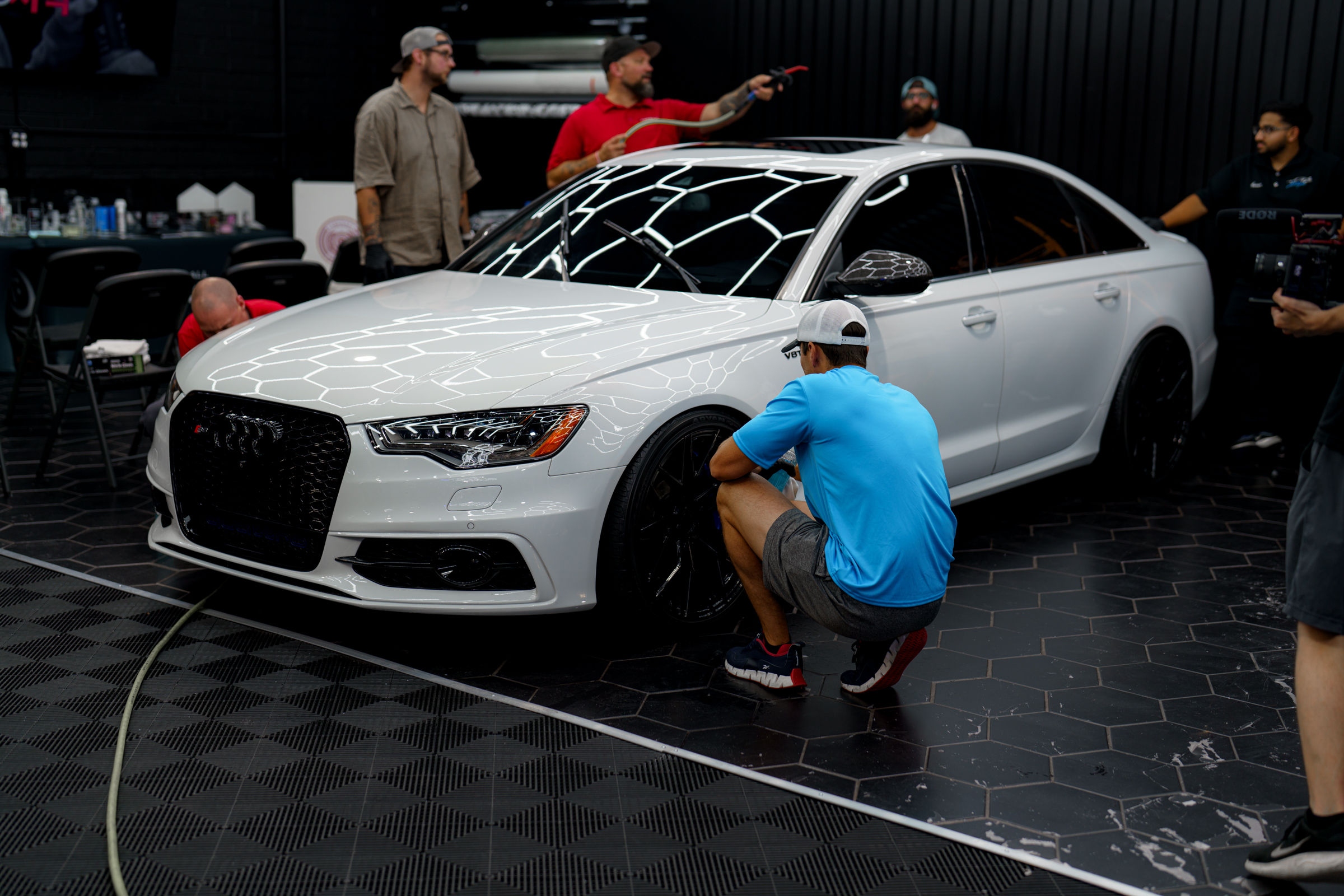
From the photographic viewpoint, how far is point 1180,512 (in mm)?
5684

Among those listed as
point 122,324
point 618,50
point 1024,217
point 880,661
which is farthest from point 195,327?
point 1024,217

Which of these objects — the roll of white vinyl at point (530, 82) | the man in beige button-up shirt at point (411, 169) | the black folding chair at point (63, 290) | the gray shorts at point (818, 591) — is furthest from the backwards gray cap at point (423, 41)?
the gray shorts at point (818, 591)

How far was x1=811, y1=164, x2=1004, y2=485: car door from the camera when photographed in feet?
14.5

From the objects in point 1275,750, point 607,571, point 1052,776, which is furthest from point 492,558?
point 1275,750

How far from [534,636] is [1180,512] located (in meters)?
3.18

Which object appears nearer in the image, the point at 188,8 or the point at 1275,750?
the point at 1275,750

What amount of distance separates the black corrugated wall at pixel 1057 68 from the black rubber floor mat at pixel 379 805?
19.9 ft

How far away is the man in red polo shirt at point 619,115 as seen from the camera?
664 cm

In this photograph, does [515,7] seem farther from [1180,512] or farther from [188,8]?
[1180,512]

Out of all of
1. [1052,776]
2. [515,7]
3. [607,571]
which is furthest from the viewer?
[515,7]

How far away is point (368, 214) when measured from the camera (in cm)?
637

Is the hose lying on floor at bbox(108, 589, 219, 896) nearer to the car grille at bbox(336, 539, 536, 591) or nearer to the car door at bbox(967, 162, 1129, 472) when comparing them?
the car grille at bbox(336, 539, 536, 591)

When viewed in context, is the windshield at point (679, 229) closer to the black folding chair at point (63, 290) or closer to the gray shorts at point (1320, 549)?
the gray shorts at point (1320, 549)

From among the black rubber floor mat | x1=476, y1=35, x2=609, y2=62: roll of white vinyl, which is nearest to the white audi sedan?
the black rubber floor mat
